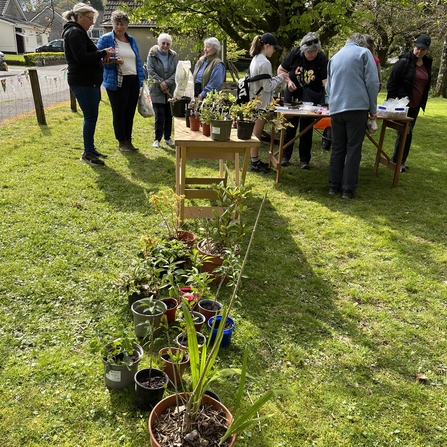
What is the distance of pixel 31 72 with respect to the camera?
739cm

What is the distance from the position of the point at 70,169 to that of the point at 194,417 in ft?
13.9

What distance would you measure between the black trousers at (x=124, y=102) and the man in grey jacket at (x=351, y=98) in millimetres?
2708

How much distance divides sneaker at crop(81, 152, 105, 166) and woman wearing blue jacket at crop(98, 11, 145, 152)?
0.74 m

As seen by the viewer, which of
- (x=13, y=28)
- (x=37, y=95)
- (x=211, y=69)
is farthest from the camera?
(x=13, y=28)

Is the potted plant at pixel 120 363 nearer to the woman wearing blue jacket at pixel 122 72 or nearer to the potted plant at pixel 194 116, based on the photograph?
the potted plant at pixel 194 116

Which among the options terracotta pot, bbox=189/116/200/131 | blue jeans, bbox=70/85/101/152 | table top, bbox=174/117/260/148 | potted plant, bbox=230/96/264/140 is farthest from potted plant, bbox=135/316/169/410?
blue jeans, bbox=70/85/101/152

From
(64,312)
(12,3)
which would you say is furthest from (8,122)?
(12,3)

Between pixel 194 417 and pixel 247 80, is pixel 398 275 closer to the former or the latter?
pixel 194 417

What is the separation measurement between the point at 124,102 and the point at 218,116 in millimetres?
2815

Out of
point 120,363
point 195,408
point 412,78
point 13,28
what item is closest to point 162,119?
point 412,78

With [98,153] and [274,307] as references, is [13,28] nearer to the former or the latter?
[98,153]

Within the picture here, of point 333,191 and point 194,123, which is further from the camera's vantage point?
point 333,191

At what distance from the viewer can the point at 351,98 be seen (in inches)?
180

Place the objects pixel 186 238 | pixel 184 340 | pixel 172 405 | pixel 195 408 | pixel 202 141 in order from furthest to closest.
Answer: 1. pixel 202 141
2. pixel 186 238
3. pixel 184 340
4. pixel 172 405
5. pixel 195 408
